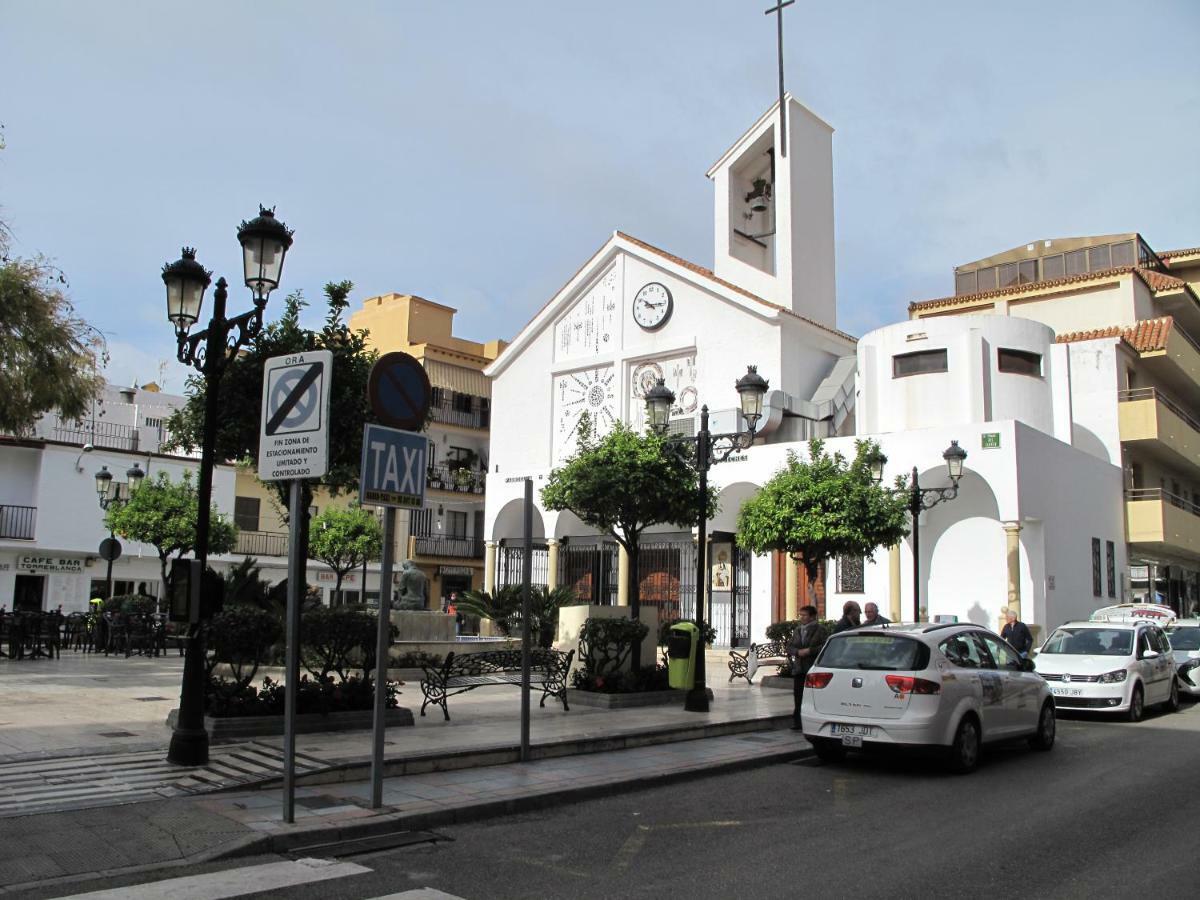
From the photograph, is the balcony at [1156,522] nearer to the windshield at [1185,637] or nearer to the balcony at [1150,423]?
the balcony at [1150,423]

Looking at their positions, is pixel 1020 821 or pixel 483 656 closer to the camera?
pixel 1020 821

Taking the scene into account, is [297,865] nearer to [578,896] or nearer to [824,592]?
[578,896]

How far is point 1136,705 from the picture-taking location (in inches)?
605

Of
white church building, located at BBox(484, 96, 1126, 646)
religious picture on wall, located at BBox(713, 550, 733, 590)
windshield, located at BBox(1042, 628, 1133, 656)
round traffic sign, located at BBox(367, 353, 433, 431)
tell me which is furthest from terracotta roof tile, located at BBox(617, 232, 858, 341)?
round traffic sign, located at BBox(367, 353, 433, 431)

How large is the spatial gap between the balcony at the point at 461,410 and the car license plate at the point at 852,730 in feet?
121

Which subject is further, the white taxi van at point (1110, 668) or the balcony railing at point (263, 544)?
the balcony railing at point (263, 544)

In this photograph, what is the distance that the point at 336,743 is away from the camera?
1009cm

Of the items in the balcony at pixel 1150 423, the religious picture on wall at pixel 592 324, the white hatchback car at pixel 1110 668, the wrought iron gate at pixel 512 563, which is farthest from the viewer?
the wrought iron gate at pixel 512 563

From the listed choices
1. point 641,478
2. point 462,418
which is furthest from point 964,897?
point 462,418

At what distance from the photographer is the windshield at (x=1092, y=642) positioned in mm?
16281

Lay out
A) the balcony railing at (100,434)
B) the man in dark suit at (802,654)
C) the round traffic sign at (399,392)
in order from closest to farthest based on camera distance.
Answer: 1. the round traffic sign at (399,392)
2. the man in dark suit at (802,654)
3. the balcony railing at (100,434)

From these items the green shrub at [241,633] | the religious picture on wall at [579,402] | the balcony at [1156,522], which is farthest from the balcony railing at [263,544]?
the green shrub at [241,633]

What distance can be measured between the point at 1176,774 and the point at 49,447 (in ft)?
118

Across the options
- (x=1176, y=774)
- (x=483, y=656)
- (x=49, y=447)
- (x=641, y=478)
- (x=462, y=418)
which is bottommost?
(x=1176, y=774)
